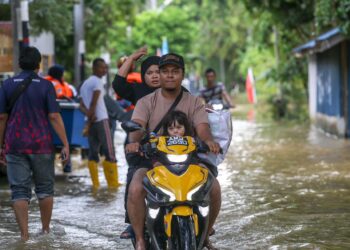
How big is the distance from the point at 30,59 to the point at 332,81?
1529 cm

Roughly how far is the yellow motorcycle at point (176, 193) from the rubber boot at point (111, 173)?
574 centimetres

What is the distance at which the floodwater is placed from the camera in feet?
26.0

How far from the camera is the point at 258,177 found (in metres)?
12.9

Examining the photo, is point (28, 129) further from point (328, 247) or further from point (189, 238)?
point (328, 247)

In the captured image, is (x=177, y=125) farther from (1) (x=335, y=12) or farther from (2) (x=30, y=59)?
(1) (x=335, y=12)

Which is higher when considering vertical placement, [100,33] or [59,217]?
[100,33]

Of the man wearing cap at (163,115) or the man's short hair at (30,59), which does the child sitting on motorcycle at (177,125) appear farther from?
the man's short hair at (30,59)

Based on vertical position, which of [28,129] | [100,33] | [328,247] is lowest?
[328,247]

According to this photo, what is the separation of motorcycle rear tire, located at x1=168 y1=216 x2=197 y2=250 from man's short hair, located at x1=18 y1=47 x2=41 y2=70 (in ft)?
8.62

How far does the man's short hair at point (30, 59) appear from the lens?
7.89 m

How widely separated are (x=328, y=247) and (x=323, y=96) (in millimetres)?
16827

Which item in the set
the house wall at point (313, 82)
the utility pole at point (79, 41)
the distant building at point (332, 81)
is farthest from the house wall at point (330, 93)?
the utility pole at point (79, 41)

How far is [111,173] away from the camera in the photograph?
39.3 ft

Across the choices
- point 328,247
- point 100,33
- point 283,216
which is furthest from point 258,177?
point 100,33
